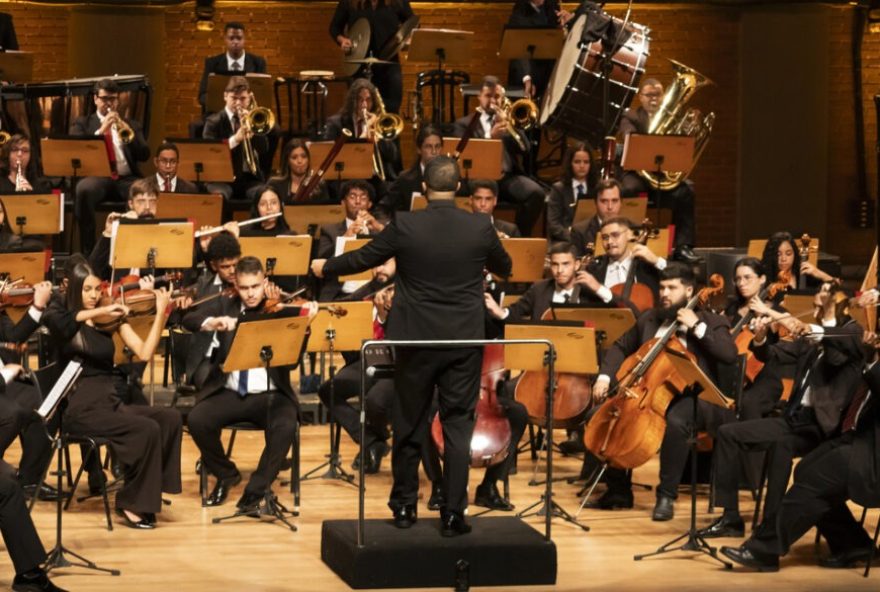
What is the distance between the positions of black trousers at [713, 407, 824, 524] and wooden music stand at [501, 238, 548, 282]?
6.30 ft

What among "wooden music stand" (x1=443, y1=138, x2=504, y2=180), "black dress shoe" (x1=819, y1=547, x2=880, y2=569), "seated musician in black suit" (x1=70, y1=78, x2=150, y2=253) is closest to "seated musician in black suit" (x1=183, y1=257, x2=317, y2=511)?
"black dress shoe" (x1=819, y1=547, x2=880, y2=569)

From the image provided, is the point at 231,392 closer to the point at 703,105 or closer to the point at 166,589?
the point at 166,589

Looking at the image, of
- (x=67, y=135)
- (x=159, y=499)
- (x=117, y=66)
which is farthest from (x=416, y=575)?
(x=117, y=66)

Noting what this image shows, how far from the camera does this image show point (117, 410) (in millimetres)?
7395

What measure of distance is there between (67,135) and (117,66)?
6.34 ft

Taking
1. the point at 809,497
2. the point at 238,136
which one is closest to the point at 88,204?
the point at 238,136

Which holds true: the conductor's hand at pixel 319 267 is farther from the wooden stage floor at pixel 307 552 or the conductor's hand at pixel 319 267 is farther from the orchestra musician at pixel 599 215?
the orchestra musician at pixel 599 215

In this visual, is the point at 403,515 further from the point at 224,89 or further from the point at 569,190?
the point at 224,89

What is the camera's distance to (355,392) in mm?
8148

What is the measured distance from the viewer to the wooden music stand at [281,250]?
8734 millimetres

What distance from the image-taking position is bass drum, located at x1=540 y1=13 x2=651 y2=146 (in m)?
10.8

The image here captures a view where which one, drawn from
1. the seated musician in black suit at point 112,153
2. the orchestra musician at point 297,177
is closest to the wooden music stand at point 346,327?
the orchestra musician at point 297,177

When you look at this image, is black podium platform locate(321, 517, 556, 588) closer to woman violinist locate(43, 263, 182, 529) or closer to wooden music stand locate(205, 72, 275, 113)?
woman violinist locate(43, 263, 182, 529)

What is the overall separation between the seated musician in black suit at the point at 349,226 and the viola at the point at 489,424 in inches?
70.3
